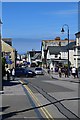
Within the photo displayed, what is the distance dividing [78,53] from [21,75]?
55.8 ft

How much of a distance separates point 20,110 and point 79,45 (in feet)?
195

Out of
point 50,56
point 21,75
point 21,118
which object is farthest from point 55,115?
point 50,56

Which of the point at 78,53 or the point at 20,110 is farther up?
the point at 78,53

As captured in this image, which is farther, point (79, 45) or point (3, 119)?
point (79, 45)

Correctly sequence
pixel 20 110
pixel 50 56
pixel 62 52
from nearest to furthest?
pixel 20 110 < pixel 62 52 < pixel 50 56

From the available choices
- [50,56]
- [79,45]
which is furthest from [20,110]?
[50,56]

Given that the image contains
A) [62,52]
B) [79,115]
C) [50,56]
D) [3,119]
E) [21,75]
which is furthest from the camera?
[50,56]

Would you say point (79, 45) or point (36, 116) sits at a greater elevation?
point (79, 45)

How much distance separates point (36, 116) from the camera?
44.6 feet

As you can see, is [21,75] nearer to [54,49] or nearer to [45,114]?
[45,114]

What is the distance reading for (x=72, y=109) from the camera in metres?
15.7

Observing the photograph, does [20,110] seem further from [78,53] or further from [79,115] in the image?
[78,53]

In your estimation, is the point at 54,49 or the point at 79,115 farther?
the point at 54,49

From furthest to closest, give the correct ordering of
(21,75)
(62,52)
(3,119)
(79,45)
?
(62,52), (79,45), (21,75), (3,119)
